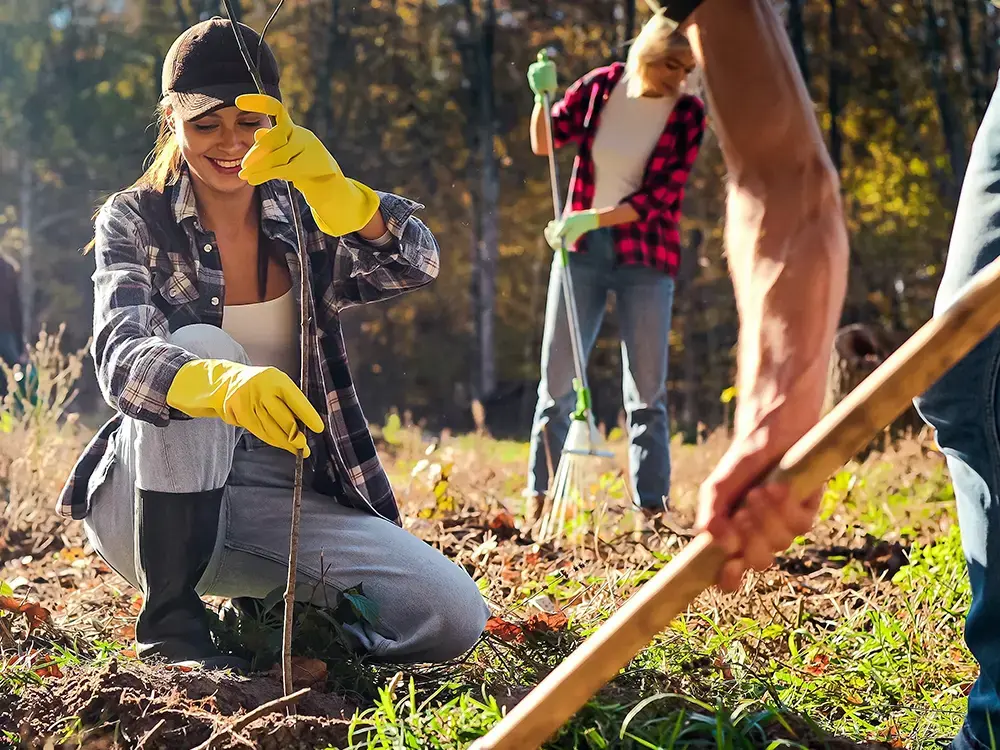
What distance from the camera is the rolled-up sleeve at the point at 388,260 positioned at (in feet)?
7.14

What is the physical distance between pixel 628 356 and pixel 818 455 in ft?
9.66

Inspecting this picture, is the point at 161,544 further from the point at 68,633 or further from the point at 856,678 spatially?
the point at 856,678

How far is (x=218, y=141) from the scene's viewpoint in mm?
2096

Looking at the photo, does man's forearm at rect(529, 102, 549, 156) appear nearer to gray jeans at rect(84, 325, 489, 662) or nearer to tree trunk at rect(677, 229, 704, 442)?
gray jeans at rect(84, 325, 489, 662)

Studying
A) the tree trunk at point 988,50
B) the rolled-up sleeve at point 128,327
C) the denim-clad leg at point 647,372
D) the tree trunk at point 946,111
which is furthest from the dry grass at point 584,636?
the tree trunk at point 988,50

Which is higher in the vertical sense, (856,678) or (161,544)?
(161,544)

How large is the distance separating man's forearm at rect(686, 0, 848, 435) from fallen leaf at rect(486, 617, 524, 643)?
1.19 metres

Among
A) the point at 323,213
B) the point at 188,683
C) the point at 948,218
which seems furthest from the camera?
the point at 948,218

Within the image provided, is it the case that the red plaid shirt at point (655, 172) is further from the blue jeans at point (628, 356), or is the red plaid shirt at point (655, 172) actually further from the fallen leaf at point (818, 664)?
the fallen leaf at point (818, 664)

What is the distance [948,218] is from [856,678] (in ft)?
28.7

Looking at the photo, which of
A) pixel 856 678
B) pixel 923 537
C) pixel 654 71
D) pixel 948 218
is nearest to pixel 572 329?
pixel 654 71

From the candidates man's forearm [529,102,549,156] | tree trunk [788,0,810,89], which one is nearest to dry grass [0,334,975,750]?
man's forearm [529,102,549,156]

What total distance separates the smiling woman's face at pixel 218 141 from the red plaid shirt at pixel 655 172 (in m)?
2.05

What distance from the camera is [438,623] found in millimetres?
2127
